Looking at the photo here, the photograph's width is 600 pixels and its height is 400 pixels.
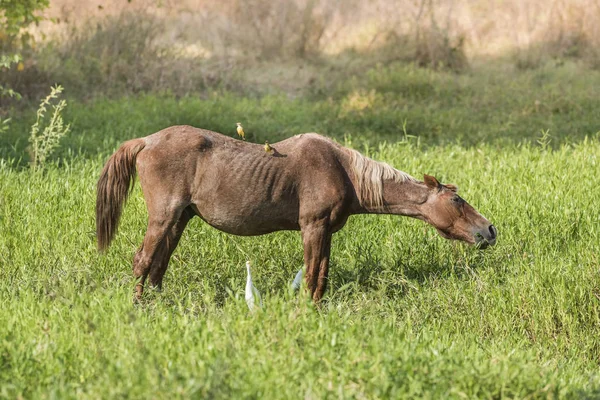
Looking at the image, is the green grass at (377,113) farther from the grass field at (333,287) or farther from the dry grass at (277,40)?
the dry grass at (277,40)

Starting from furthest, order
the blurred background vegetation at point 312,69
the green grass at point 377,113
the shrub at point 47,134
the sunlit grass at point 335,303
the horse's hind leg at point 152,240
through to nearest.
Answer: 1. the blurred background vegetation at point 312,69
2. the green grass at point 377,113
3. the shrub at point 47,134
4. the horse's hind leg at point 152,240
5. the sunlit grass at point 335,303

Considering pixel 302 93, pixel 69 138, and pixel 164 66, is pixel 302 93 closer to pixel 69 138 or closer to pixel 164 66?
→ pixel 164 66

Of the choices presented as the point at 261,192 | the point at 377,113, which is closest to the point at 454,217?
the point at 261,192

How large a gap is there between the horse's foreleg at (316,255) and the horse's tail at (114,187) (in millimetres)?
1215

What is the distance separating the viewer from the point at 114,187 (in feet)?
20.5

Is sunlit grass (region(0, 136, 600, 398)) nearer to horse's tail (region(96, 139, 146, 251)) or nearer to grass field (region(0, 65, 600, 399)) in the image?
grass field (region(0, 65, 600, 399))

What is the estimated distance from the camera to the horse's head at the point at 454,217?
6.22 m

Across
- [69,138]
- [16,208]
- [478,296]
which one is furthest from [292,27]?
[478,296]

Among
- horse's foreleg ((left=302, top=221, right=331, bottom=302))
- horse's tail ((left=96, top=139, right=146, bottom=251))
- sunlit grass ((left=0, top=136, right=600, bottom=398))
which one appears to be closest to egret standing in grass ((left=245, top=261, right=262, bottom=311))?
sunlit grass ((left=0, top=136, right=600, bottom=398))

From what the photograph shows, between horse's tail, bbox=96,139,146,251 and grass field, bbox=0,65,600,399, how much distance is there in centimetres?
35

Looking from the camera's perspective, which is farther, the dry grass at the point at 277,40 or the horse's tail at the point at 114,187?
the dry grass at the point at 277,40

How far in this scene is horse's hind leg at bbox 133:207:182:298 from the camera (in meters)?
6.00

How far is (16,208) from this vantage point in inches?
302

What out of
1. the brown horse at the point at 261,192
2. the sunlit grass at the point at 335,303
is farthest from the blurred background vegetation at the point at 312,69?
the brown horse at the point at 261,192
